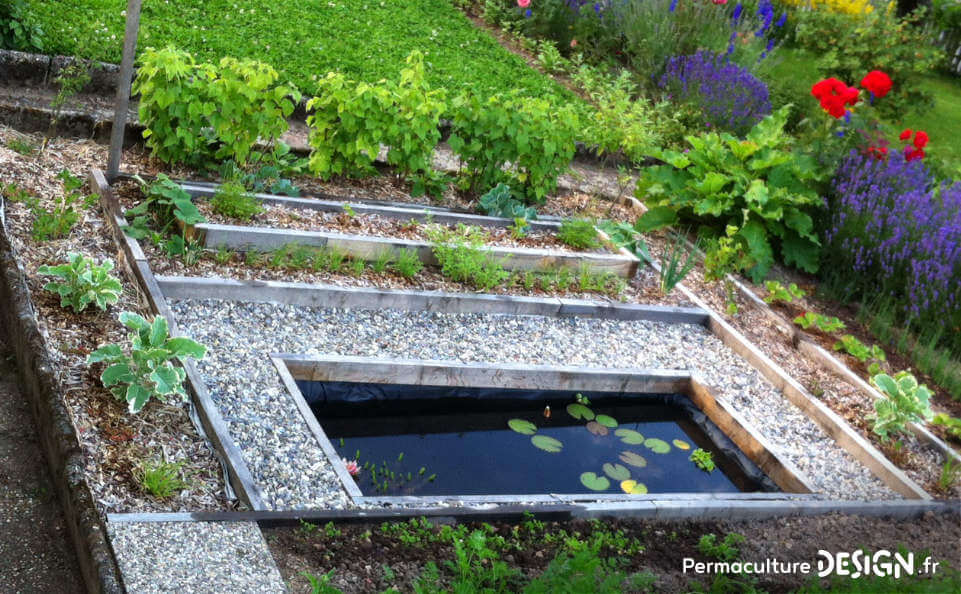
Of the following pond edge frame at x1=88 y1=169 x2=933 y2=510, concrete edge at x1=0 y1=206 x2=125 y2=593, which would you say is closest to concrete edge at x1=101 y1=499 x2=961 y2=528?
concrete edge at x1=0 y1=206 x2=125 y2=593

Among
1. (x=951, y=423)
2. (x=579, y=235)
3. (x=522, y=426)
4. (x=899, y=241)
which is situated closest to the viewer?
(x=522, y=426)

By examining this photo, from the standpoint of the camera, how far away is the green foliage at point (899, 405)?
496 cm

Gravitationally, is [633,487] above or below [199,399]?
below

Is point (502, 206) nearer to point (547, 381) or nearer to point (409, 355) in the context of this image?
point (547, 381)

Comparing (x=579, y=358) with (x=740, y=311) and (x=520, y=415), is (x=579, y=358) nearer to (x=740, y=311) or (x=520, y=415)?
(x=520, y=415)

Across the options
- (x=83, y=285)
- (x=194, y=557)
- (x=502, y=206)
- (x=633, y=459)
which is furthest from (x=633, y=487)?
(x=83, y=285)

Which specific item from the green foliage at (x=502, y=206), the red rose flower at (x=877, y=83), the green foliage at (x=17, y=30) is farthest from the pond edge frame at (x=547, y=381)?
the green foliage at (x=17, y=30)

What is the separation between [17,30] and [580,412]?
4854 mm

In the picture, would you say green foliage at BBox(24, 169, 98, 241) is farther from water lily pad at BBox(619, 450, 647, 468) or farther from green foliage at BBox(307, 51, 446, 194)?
water lily pad at BBox(619, 450, 647, 468)

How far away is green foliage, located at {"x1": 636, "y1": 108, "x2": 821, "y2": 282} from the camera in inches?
259

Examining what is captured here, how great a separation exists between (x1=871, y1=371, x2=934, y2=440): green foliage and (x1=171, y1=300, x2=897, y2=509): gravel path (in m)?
0.31

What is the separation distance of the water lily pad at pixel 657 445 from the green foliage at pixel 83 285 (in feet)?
8.86

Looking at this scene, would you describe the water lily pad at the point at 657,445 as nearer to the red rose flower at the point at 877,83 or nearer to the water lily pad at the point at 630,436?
the water lily pad at the point at 630,436

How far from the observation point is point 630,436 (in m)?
4.90
